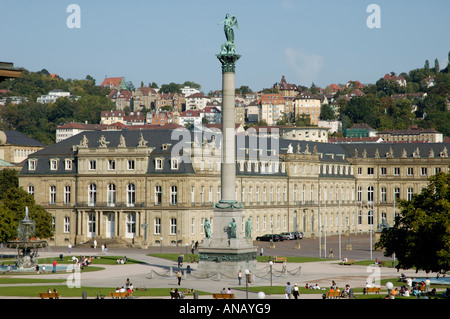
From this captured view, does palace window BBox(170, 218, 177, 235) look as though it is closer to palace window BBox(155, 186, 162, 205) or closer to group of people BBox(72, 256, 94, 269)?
palace window BBox(155, 186, 162, 205)

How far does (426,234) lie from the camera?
77125 mm

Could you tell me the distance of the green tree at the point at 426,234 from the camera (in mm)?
75688

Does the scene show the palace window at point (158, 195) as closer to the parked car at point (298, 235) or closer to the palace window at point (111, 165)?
the palace window at point (111, 165)

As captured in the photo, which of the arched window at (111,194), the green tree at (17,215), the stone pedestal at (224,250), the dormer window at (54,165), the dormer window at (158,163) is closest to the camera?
the stone pedestal at (224,250)

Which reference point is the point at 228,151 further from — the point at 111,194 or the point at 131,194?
the point at 111,194

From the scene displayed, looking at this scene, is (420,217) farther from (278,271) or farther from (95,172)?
(95,172)

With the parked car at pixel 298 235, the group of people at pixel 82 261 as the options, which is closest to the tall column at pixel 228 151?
the group of people at pixel 82 261

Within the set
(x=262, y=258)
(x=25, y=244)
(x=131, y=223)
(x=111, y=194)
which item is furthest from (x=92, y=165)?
(x=25, y=244)

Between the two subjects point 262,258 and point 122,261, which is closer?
point 122,261

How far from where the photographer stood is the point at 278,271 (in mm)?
91125

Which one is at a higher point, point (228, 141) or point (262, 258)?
point (228, 141)

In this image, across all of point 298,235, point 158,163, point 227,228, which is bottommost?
point 298,235
